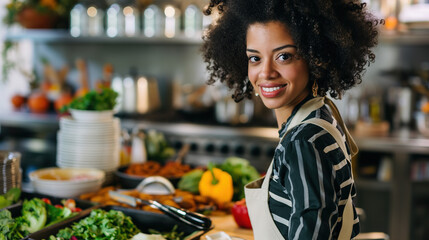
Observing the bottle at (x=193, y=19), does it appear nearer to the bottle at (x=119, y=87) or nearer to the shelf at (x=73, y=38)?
the shelf at (x=73, y=38)

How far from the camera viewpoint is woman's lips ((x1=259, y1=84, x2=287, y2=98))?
143 cm

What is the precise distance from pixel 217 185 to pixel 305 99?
0.73 meters

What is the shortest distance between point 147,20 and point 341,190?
148 inches

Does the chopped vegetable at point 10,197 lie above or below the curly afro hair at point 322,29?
Result: below

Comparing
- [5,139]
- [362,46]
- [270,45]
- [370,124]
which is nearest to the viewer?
[270,45]

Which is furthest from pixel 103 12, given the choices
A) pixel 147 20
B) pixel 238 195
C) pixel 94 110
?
pixel 238 195

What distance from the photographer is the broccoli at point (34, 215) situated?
1.74m

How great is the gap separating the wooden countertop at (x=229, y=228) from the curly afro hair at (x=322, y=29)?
0.61 meters

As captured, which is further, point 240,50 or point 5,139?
point 5,139

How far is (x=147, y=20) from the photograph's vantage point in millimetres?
4723

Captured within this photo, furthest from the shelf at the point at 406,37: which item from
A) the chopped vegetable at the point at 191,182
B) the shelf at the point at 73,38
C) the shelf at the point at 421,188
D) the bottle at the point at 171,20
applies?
the chopped vegetable at the point at 191,182

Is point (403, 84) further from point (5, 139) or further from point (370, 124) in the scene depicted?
point (5, 139)

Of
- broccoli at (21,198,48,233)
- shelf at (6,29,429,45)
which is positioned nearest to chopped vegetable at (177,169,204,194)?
broccoli at (21,198,48,233)

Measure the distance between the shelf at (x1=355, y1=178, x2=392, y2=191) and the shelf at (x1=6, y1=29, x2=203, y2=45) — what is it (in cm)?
189
